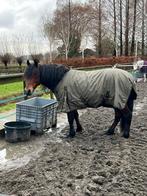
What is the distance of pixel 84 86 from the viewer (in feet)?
20.8

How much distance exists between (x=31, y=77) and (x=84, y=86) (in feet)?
3.15

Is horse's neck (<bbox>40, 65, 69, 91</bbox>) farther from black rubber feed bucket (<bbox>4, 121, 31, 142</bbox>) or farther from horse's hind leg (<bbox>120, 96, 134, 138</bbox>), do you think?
horse's hind leg (<bbox>120, 96, 134, 138</bbox>)

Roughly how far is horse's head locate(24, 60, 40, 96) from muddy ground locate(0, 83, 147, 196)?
101cm

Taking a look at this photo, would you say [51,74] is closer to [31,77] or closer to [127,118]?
[31,77]

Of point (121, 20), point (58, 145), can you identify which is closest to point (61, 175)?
point (58, 145)

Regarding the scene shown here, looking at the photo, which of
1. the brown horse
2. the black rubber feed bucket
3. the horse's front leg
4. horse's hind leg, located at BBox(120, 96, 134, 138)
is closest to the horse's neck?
the brown horse

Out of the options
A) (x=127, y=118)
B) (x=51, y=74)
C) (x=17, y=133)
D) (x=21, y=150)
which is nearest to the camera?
(x=21, y=150)

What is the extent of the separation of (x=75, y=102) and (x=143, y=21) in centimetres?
3945

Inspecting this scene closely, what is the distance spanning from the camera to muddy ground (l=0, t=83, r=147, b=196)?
3.94 metres

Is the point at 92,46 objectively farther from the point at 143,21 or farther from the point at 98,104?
the point at 98,104

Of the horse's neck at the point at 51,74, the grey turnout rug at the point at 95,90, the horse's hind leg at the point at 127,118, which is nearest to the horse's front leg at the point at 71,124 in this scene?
the grey turnout rug at the point at 95,90

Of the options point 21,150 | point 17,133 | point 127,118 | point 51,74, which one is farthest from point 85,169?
point 51,74

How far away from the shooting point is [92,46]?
186 ft

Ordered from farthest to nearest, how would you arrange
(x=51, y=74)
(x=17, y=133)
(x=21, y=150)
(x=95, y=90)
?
(x=51, y=74)
(x=95, y=90)
(x=17, y=133)
(x=21, y=150)
